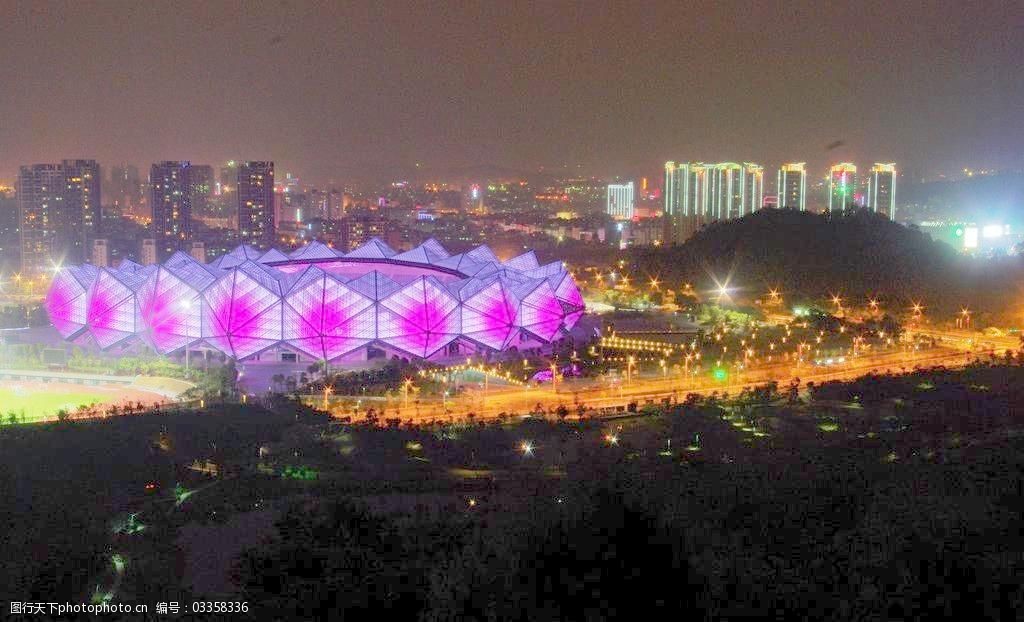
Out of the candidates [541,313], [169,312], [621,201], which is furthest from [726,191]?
[169,312]

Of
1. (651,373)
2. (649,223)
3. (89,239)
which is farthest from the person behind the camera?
(649,223)

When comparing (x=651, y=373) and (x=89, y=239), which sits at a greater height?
(x=89, y=239)

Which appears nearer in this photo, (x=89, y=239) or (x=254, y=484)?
(x=254, y=484)

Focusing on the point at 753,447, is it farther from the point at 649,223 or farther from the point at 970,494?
the point at 649,223

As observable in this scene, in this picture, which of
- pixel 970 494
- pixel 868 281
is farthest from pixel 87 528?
pixel 868 281

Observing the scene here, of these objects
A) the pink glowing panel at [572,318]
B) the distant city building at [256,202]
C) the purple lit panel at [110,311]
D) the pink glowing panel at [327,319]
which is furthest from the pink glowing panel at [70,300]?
the distant city building at [256,202]

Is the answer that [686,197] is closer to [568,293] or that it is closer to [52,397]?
[568,293]
